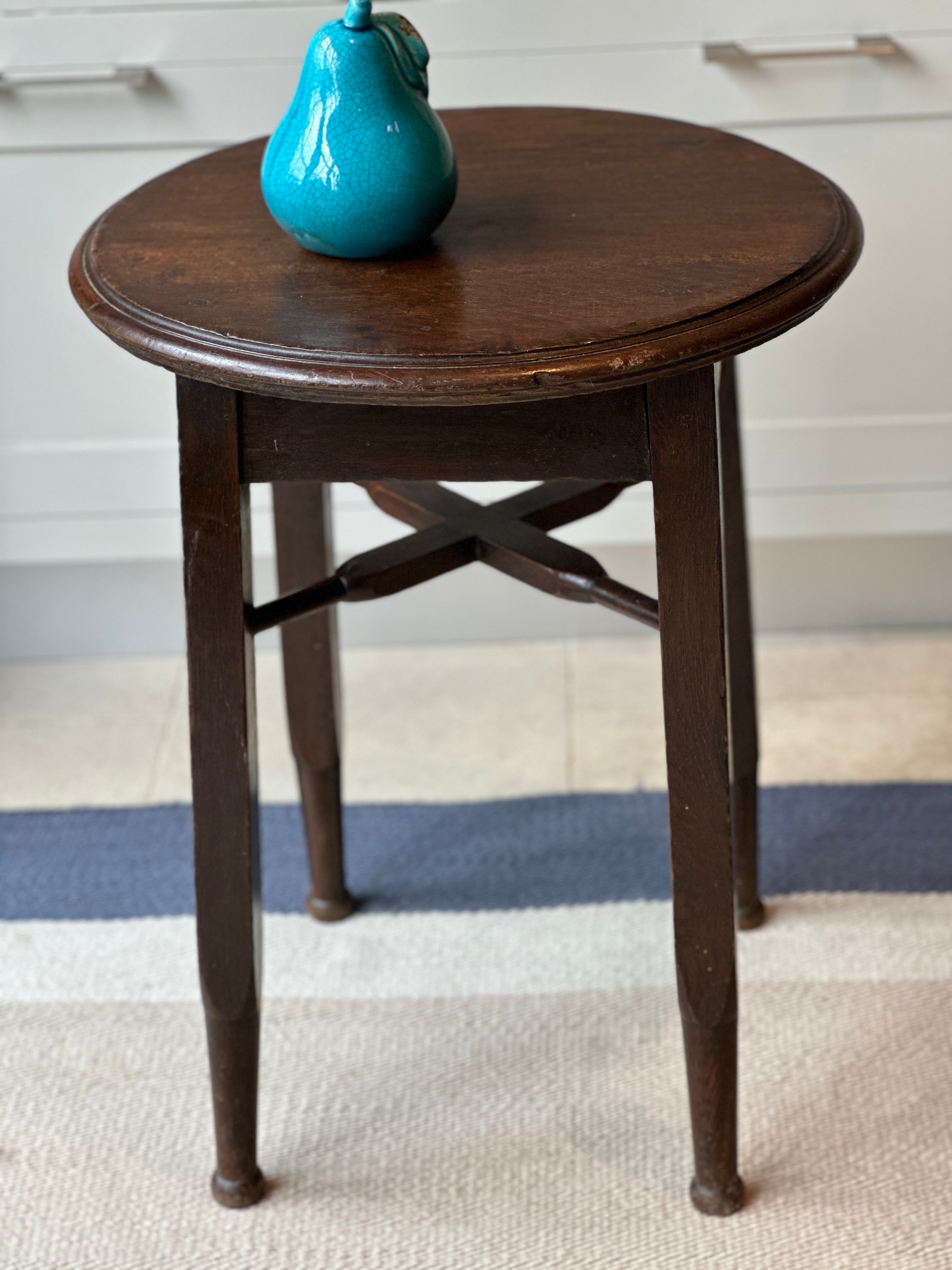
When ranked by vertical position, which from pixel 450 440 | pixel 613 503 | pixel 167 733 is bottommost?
pixel 167 733

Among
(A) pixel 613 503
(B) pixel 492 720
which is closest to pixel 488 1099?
(B) pixel 492 720

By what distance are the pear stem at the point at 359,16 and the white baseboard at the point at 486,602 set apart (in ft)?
2.79

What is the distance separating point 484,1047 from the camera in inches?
40.9

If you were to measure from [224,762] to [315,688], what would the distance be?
0.29 metres

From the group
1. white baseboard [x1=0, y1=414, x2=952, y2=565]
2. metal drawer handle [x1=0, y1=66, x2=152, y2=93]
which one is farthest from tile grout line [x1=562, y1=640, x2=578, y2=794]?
metal drawer handle [x1=0, y1=66, x2=152, y2=93]

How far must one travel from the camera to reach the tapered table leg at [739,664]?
99cm

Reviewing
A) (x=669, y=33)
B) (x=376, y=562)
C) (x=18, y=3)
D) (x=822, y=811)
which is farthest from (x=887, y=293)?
(x=18, y=3)

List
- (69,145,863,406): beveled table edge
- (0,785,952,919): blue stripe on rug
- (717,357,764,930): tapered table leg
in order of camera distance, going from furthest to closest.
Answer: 1. (0,785,952,919): blue stripe on rug
2. (717,357,764,930): tapered table leg
3. (69,145,863,406): beveled table edge

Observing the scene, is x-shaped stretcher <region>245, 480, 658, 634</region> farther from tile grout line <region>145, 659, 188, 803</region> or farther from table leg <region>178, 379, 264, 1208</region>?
tile grout line <region>145, 659, 188, 803</region>

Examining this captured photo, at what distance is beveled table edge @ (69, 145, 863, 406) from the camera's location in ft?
2.15

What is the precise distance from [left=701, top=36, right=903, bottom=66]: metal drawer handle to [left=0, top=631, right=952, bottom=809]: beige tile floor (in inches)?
24.4

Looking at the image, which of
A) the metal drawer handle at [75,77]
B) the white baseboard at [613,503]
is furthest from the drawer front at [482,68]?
the white baseboard at [613,503]

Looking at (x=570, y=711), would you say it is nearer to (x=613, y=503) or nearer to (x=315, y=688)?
(x=613, y=503)

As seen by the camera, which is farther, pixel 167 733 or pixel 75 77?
pixel 167 733
